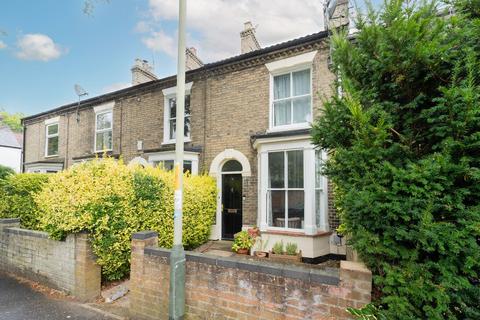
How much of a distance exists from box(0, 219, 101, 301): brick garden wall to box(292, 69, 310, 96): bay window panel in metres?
7.19

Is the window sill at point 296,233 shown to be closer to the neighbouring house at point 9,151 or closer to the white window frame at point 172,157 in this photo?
the white window frame at point 172,157

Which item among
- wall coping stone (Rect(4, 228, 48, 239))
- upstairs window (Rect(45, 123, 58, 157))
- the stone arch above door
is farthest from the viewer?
upstairs window (Rect(45, 123, 58, 157))

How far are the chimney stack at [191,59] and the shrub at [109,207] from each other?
7422 mm

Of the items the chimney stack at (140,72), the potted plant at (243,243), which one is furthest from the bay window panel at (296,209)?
the chimney stack at (140,72)

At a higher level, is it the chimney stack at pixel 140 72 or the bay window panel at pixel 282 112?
the chimney stack at pixel 140 72

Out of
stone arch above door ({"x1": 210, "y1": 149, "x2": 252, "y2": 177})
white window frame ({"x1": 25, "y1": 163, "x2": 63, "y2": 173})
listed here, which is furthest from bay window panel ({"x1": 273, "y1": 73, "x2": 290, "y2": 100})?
white window frame ({"x1": 25, "y1": 163, "x2": 63, "y2": 173})

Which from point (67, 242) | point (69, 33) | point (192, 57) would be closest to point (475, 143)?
point (67, 242)

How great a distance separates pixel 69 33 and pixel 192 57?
4.93 m

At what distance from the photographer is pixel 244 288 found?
11.6 feet

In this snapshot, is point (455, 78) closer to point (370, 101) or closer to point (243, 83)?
point (370, 101)

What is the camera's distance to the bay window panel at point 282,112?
29.6 feet

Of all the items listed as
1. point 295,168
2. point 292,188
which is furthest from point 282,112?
point 292,188

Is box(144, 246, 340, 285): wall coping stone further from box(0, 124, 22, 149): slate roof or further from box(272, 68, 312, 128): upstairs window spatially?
box(0, 124, 22, 149): slate roof

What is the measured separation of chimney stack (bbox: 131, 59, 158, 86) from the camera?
14.0 metres
